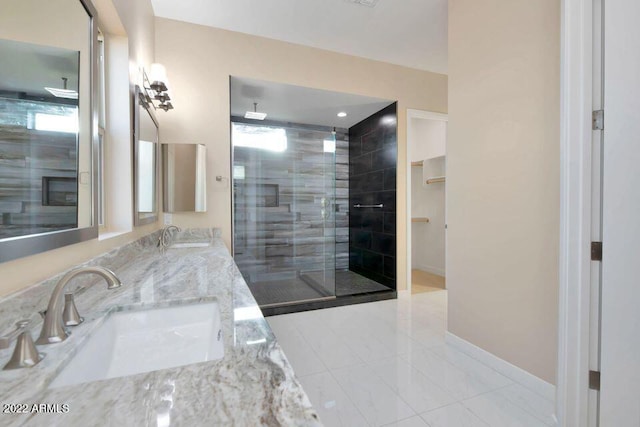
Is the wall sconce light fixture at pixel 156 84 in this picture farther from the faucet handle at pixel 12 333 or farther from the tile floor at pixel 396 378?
the tile floor at pixel 396 378

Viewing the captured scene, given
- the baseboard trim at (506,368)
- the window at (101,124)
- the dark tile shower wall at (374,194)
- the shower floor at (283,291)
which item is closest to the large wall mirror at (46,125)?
the window at (101,124)

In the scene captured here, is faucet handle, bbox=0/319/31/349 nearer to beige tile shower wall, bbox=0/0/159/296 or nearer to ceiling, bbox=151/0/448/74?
beige tile shower wall, bbox=0/0/159/296

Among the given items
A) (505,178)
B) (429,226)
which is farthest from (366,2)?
(429,226)

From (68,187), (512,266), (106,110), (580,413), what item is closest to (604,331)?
(580,413)

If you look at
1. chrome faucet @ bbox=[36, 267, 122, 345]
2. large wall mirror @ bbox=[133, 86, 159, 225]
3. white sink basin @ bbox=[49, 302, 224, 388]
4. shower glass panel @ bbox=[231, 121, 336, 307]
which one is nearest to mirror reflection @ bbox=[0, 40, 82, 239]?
chrome faucet @ bbox=[36, 267, 122, 345]

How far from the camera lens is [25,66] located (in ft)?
2.45

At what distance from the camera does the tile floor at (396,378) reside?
1.47 metres

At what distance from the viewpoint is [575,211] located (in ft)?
4.40

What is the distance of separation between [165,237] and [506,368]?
2.71 meters

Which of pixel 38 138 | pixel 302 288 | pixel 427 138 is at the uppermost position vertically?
pixel 427 138

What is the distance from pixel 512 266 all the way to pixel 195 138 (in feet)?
9.22

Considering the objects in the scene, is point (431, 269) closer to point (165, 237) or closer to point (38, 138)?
point (165, 237)

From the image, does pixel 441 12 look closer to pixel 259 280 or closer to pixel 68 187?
pixel 68 187

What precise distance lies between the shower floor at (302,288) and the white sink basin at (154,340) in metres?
2.13
